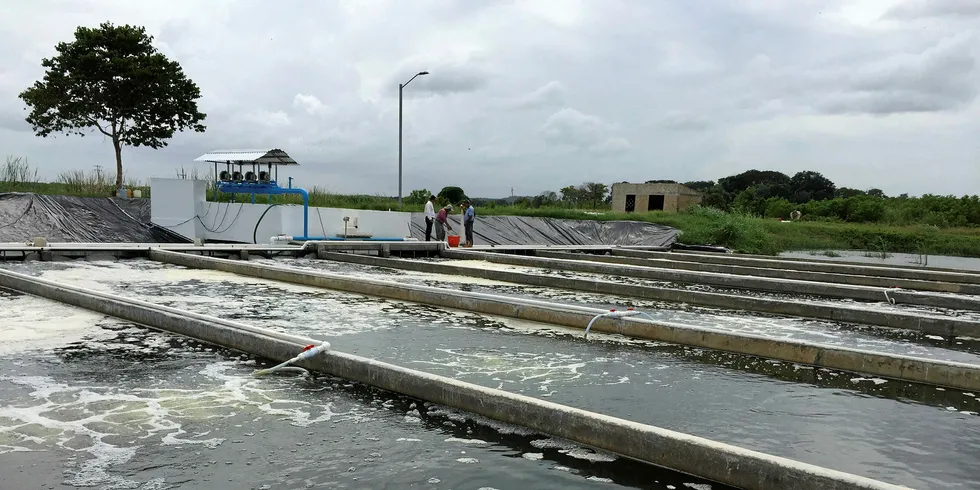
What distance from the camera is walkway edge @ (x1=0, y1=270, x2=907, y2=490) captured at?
351cm

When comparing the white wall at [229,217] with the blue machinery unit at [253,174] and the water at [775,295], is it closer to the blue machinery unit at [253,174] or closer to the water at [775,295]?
the blue machinery unit at [253,174]

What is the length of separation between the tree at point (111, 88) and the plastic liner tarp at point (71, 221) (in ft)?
20.5

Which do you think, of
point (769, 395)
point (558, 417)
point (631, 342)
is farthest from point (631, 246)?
point (558, 417)

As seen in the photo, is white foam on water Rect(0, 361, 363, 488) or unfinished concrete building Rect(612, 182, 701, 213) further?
unfinished concrete building Rect(612, 182, 701, 213)

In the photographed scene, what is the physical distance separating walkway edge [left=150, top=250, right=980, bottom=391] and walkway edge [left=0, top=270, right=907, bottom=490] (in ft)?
10.5

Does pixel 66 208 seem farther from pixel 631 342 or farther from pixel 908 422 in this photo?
pixel 908 422

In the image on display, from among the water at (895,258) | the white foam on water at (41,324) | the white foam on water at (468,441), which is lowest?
the white foam on water at (468,441)

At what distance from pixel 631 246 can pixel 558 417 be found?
18400mm

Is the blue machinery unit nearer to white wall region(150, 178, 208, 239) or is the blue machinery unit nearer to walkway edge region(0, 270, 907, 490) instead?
white wall region(150, 178, 208, 239)

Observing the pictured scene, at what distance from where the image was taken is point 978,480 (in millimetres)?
3975

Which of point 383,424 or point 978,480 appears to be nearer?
point 978,480

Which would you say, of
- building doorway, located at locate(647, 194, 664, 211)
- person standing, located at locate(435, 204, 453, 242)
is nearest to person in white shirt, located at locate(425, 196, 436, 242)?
person standing, located at locate(435, 204, 453, 242)

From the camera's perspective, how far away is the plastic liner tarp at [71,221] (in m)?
17.1

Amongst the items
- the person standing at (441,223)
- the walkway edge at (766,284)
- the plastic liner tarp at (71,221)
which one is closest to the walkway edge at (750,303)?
the walkway edge at (766,284)
